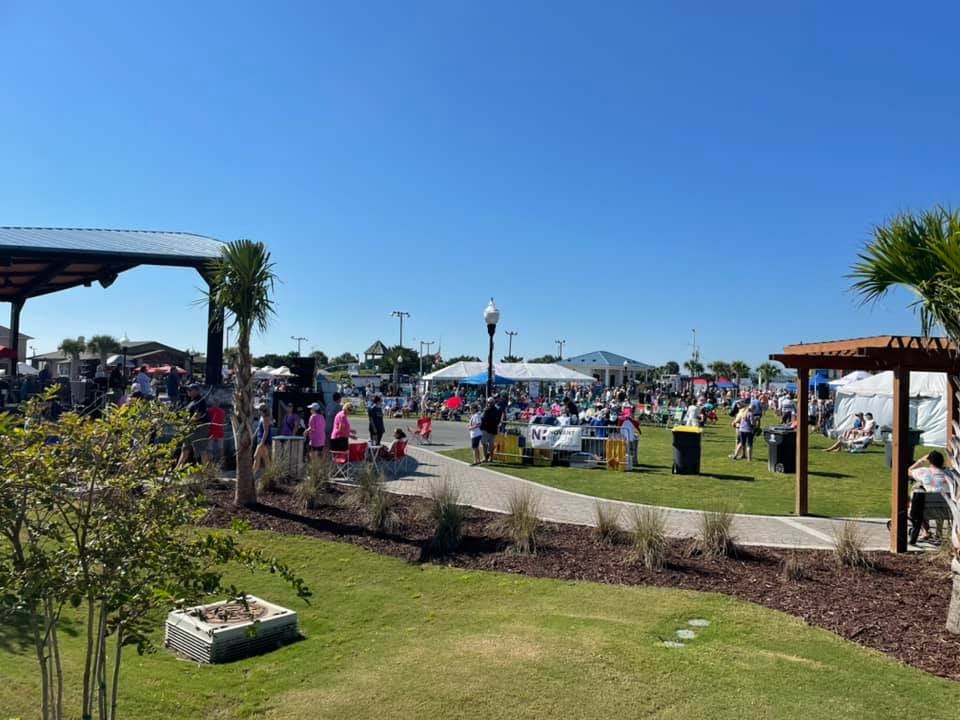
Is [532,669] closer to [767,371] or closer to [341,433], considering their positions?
[341,433]

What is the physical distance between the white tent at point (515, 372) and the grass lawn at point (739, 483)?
1379 centimetres

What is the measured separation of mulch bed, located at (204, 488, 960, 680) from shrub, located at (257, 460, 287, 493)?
4.63 ft

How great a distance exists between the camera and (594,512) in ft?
36.2

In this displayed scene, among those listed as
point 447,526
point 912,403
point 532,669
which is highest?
point 912,403

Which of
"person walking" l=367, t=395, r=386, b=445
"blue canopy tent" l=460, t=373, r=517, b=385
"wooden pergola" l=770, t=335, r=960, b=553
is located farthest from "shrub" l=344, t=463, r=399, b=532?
→ "blue canopy tent" l=460, t=373, r=517, b=385

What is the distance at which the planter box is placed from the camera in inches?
227

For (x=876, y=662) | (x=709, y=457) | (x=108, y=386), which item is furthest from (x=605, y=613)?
(x=108, y=386)

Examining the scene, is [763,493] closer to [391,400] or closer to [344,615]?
[344,615]

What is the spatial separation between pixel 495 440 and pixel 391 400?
20.4 meters

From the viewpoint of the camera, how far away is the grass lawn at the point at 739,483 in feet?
39.8

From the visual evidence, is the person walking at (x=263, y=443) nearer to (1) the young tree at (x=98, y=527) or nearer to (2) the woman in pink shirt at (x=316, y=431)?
(2) the woman in pink shirt at (x=316, y=431)

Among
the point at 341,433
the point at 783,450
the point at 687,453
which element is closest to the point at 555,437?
the point at 687,453

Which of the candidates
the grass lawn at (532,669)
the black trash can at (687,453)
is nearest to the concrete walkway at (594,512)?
the grass lawn at (532,669)

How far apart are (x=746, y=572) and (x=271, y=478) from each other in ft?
25.8
